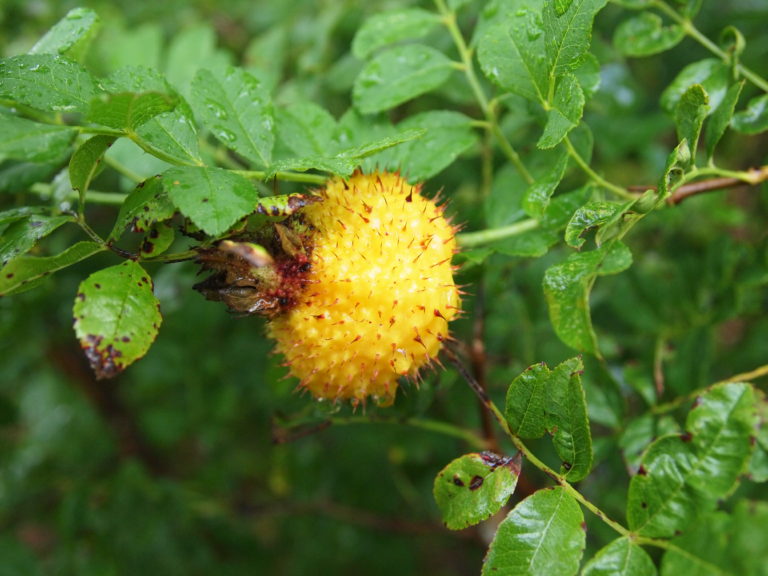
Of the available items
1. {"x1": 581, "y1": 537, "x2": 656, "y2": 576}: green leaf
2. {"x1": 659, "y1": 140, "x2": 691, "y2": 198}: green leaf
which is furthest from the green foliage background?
{"x1": 659, "y1": 140, "x2": 691, "y2": 198}: green leaf

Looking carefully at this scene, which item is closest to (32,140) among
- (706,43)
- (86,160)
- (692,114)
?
(86,160)

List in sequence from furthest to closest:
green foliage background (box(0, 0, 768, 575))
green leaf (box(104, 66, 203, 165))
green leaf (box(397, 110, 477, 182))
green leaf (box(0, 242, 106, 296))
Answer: green foliage background (box(0, 0, 768, 575)), green leaf (box(397, 110, 477, 182)), green leaf (box(104, 66, 203, 165)), green leaf (box(0, 242, 106, 296))

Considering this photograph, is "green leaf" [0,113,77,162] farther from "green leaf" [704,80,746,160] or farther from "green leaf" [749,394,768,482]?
"green leaf" [749,394,768,482]

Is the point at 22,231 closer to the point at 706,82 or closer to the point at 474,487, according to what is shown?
the point at 474,487

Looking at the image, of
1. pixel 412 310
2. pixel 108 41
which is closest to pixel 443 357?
pixel 412 310

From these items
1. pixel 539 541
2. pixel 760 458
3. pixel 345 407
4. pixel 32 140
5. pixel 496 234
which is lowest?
pixel 345 407

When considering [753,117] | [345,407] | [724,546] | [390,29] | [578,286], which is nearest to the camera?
[724,546]

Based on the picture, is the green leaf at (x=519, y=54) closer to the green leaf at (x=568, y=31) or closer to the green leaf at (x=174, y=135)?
the green leaf at (x=568, y=31)
